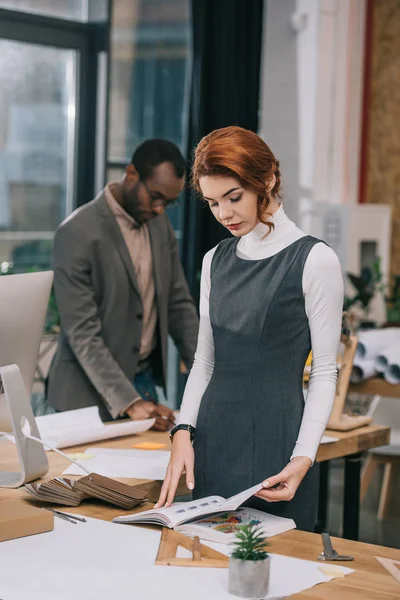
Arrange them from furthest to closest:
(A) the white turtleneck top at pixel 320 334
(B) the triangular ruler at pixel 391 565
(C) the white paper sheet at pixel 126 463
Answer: (C) the white paper sheet at pixel 126 463 → (A) the white turtleneck top at pixel 320 334 → (B) the triangular ruler at pixel 391 565

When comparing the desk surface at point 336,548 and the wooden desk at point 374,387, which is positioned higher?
the desk surface at point 336,548

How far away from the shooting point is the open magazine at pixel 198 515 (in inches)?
77.9

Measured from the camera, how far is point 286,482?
2014mm

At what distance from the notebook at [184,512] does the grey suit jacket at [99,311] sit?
99cm

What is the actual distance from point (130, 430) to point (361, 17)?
4.75 metres

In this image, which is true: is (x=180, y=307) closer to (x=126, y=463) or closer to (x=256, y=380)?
(x=126, y=463)

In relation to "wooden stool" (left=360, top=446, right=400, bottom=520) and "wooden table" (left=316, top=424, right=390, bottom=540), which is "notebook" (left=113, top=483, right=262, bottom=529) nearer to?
"wooden table" (left=316, top=424, right=390, bottom=540)

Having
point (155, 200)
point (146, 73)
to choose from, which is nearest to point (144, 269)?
→ point (155, 200)

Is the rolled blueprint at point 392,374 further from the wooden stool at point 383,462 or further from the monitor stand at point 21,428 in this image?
the monitor stand at point 21,428

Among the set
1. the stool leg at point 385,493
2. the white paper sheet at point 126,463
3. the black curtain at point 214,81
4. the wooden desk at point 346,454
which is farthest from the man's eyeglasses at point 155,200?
the black curtain at point 214,81

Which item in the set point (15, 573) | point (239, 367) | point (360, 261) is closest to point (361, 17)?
point (360, 261)

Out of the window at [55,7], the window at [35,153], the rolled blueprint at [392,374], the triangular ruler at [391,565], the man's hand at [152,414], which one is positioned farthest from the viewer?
the window at [35,153]

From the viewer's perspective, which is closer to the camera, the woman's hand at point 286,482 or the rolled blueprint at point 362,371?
the woman's hand at point 286,482

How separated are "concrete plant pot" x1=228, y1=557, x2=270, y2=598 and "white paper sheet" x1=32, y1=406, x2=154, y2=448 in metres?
1.14
